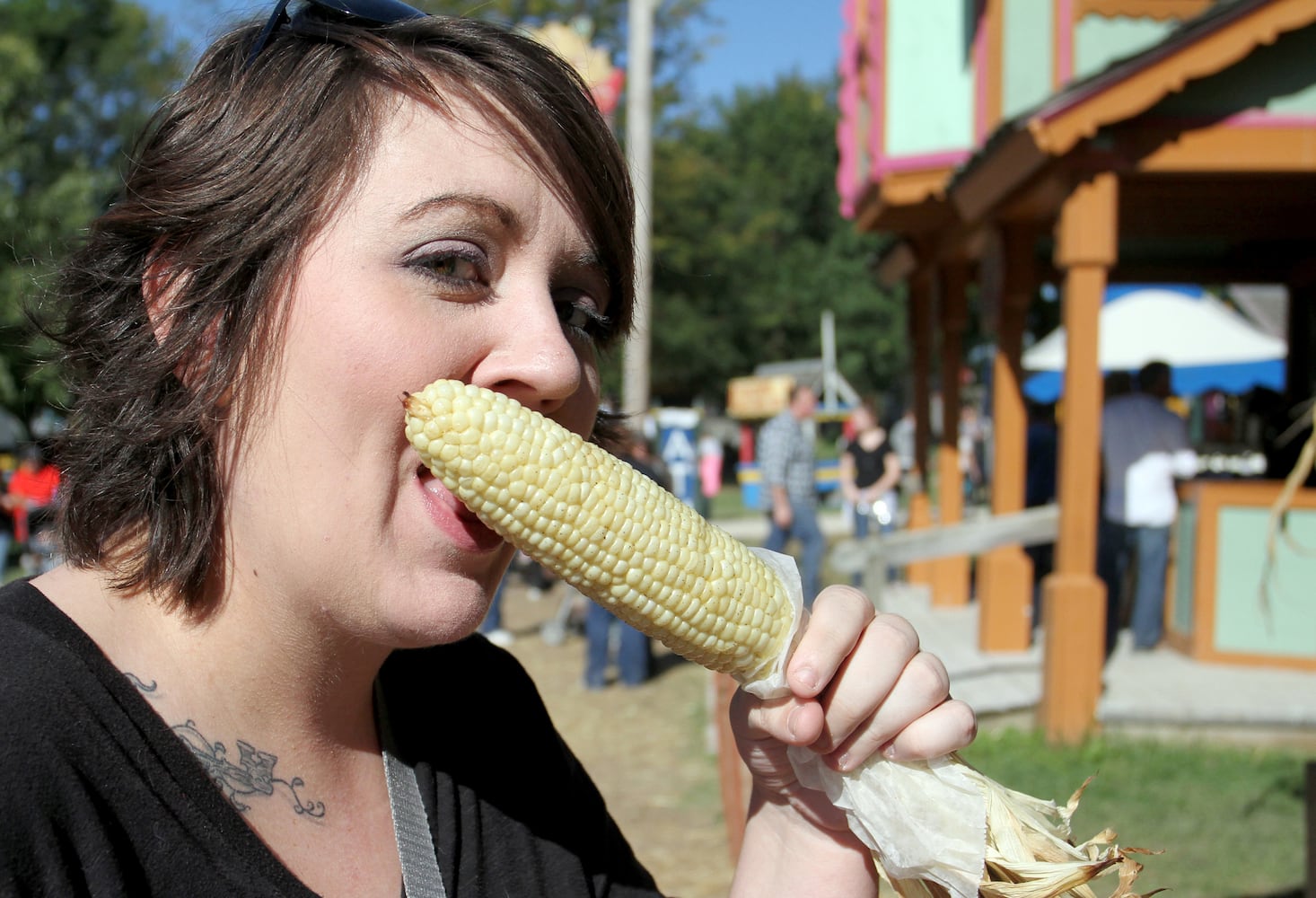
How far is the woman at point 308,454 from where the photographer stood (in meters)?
1.18

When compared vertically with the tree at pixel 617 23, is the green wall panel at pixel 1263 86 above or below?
below

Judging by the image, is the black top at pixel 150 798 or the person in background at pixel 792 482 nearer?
the black top at pixel 150 798

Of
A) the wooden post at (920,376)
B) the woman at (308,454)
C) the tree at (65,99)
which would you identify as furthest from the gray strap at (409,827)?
the tree at (65,99)

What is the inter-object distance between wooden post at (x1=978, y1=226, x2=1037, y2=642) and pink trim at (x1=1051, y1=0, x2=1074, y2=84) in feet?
4.46

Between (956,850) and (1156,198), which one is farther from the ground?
(1156,198)

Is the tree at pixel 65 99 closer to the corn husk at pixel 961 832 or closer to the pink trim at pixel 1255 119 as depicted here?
the pink trim at pixel 1255 119

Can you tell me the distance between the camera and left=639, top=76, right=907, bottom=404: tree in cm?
3822

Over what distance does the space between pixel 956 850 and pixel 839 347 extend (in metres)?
48.6

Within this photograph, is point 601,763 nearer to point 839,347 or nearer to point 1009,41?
point 1009,41

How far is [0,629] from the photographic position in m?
1.10

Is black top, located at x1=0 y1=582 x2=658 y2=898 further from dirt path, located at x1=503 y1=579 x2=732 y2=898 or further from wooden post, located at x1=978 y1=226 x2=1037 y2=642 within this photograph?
wooden post, located at x1=978 y1=226 x2=1037 y2=642

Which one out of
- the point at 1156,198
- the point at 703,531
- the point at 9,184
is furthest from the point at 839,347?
the point at 703,531

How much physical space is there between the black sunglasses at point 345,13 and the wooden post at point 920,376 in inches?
426

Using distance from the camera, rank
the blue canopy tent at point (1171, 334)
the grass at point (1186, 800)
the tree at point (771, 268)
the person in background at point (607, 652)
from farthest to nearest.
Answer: the tree at point (771, 268)
the blue canopy tent at point (1171, 334)
the person in background at point (607, 652)
the grass at point (1186, 800)
